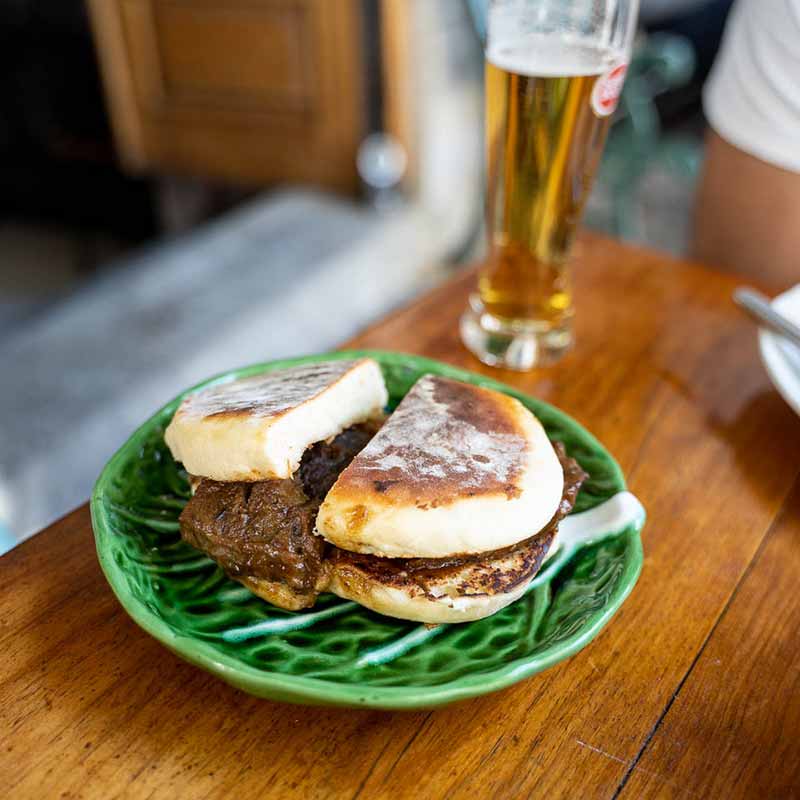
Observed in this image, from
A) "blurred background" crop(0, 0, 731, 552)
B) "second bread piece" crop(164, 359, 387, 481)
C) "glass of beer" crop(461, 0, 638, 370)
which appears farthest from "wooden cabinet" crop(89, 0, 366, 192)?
"second bread piece" crop(164, 359, 387, 481)

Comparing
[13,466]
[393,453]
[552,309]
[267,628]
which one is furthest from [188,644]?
[13,466]

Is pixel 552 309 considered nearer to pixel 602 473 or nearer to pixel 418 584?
pixel 602 473

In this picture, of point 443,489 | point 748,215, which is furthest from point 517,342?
point 748,215

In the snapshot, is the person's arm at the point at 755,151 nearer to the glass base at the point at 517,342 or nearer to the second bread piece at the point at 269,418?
the glass base at the point at 517,342

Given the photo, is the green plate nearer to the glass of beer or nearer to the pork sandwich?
the pork sandwich

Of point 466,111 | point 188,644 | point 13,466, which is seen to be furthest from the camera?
point 466,111

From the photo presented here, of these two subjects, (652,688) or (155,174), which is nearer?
(652,688)

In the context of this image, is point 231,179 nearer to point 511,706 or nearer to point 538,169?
point 538,169

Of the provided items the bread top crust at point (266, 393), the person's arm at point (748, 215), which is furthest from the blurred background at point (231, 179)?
the bread top crust at point (266, 393)
